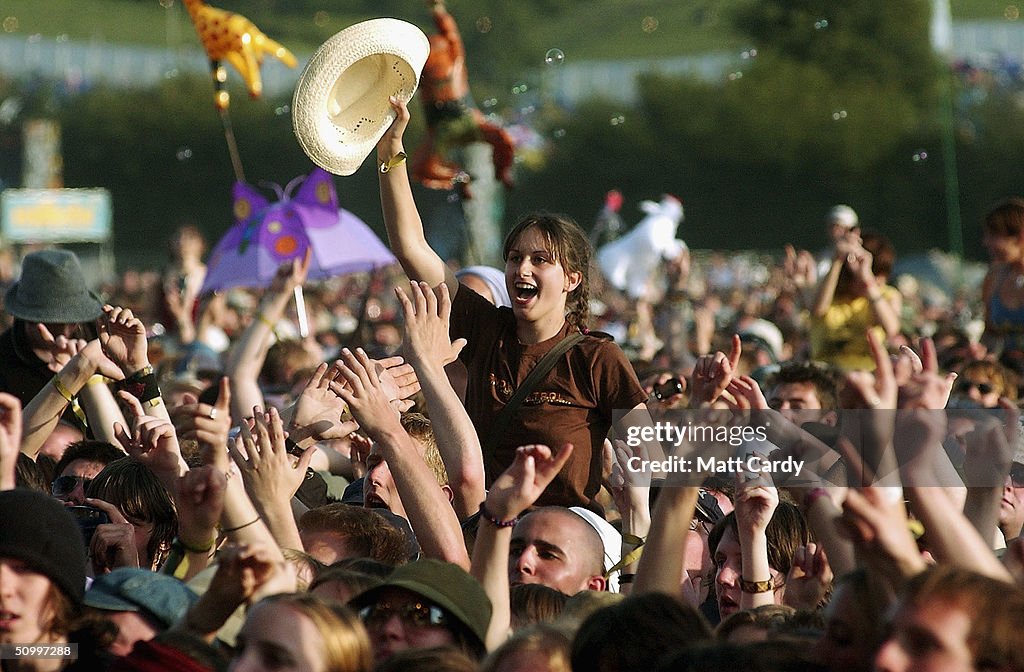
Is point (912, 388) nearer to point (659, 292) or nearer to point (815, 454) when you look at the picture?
point (815, 454)

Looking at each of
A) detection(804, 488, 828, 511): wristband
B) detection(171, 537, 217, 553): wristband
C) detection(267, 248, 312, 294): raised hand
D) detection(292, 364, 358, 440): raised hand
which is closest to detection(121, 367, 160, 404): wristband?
detection(292, 364, 358, 440): raised hand

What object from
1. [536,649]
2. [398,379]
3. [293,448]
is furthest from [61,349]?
[536,649]

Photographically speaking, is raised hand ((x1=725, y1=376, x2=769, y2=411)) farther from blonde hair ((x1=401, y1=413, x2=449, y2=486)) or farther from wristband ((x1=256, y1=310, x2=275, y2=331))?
wristband ((x1=256, y1=310, x2=275, y2=331))

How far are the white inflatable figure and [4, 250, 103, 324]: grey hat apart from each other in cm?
631

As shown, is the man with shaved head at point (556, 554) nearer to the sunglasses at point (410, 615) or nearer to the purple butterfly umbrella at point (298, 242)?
the sunglasses at point (410, 615)

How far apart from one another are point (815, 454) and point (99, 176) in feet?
173

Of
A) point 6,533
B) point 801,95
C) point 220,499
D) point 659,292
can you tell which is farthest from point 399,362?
Result: point 801,95

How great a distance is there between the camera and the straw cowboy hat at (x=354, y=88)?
464 cm

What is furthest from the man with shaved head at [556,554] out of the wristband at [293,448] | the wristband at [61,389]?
the wristband at [61,389]

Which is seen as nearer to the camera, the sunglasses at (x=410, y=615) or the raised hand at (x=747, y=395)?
the sunglasses at (x=410, y=615)

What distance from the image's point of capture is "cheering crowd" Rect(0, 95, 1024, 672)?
8.77ft

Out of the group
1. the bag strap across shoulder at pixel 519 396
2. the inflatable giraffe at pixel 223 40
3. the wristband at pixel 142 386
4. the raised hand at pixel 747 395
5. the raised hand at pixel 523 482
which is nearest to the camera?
the raised hand at pixel 523 482

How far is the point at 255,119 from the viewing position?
5250 centimetres

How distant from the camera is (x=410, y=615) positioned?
3125 mm
